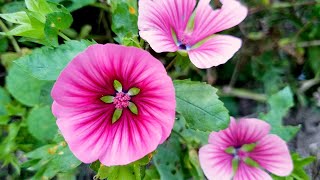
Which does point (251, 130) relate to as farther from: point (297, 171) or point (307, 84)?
point (307, 84)

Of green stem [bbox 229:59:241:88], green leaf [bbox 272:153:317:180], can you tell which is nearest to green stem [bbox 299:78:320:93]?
green stem [bbox 229:59:241:88]

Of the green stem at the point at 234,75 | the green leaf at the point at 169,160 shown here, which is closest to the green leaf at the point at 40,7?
the green leaf at the point at 169,160

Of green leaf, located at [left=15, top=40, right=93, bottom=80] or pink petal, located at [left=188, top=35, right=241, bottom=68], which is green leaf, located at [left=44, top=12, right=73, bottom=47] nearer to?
green leaf, located at [left=15, top=40, right=93, bottom=80]

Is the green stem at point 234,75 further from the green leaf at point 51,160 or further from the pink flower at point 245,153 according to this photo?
the green leaf at point 51,160

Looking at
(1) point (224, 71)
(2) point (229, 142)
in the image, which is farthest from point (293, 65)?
(2) point (229, 142)

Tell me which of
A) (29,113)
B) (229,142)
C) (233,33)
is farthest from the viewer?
(233,33)

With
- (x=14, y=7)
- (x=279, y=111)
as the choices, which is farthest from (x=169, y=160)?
(x=14, y=7)

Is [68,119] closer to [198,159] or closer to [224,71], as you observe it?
[198,159]
